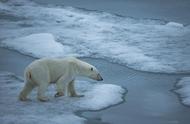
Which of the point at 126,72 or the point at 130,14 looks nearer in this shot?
the point at 126,72

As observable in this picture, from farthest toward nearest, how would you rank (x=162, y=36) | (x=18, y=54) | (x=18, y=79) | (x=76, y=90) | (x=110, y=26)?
(x=110, y=26) → (x=162, y=36) → (x=18, y=54) → (x=18, y=79) → (x=76, y=90)

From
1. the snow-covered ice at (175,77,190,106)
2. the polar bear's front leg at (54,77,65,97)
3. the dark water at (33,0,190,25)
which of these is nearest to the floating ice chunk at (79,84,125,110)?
the polar bear's front leg at (54,77,65,97)

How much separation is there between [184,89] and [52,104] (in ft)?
7.69

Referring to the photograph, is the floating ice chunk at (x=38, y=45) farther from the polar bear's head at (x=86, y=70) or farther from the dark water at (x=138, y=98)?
the polar bear's head at (x=86, y=70)

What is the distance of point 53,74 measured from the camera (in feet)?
27.6

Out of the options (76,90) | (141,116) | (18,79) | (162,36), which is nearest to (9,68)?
(18,79)

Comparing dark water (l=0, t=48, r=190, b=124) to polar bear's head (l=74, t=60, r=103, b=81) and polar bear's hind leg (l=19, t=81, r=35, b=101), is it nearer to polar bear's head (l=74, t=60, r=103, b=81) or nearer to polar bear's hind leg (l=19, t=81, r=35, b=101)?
polar bear's head (l=74, t=60, r=103, b=81)

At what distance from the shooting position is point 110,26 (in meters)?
14.7

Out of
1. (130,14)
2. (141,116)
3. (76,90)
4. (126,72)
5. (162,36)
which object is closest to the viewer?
(141,116)

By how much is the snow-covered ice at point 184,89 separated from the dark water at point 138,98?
0.38 feet

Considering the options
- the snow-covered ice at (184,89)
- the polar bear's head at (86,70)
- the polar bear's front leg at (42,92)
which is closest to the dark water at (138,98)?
the snow-covered ice at (184,89)

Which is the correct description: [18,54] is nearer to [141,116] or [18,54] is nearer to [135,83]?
[135,83]

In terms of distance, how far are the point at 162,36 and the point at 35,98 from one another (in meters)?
5.87

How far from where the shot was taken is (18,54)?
11.8m
